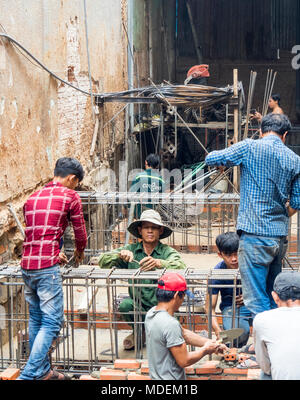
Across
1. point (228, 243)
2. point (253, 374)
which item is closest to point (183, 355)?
point (253, 374)

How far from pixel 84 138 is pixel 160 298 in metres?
6.55

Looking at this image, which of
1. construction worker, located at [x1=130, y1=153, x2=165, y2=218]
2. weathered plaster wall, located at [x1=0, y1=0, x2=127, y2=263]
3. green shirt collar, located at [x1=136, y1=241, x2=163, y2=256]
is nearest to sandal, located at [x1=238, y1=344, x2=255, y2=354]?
green shirt collar, located at [x1=136, y1=241, x2=163, y2=256]

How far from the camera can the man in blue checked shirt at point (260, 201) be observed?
15.2 feet

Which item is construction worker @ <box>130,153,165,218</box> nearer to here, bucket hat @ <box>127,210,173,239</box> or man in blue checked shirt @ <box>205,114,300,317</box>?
bucket hat @ <box>127,210,173,239</box>

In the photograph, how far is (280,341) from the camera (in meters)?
3.77

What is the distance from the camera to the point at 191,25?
21297 millimetres

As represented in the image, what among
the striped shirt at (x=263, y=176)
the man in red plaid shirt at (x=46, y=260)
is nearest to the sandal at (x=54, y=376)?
the man in red plaid shirt at (x=46, y=260)

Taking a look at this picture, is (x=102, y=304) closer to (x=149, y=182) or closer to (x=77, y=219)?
(x=77, y=219)

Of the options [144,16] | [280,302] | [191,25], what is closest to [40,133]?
[280,302]

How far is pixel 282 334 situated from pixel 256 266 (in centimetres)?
92

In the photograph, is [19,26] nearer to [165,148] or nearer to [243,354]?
[243,354]

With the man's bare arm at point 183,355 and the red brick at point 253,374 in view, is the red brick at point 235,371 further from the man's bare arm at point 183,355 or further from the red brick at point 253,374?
the man's bare arm at point 183,355

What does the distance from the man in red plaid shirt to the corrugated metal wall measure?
18.0 metres

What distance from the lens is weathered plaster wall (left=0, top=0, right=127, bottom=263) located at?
22.1 feet
